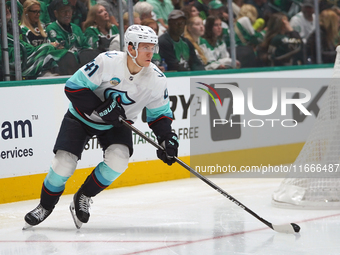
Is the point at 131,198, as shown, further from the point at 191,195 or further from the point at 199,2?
the point at 199,2

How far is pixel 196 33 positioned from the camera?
19.6 ft

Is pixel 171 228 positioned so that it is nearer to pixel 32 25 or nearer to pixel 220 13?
pixel 32 25

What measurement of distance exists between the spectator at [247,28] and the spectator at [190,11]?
21.8 inches

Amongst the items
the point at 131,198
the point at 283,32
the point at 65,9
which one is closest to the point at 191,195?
the point at 131,198

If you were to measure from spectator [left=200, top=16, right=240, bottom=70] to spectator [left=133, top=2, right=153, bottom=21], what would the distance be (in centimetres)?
71

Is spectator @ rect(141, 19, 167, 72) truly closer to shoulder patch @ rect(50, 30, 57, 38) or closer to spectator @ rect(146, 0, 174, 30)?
spectator @ rect(146, 0, 174, 30)

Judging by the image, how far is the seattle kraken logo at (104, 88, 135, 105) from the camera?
11.7 feet

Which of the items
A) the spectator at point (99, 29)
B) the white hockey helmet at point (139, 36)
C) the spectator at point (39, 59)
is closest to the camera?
the white hockey helmet at point (139, 36)

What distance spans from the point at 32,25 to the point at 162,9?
1.41 m

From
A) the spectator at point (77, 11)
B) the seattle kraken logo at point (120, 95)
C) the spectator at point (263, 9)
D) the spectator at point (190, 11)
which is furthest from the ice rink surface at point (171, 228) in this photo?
the spectator at point (263, 9)

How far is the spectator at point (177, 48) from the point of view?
5.68 meters

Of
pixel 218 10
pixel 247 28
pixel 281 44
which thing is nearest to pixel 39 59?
pixel 218 10

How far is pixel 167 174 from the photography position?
5.55m

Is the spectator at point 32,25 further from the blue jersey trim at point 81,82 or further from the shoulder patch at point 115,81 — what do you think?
the shoulder patch at point 115,81
